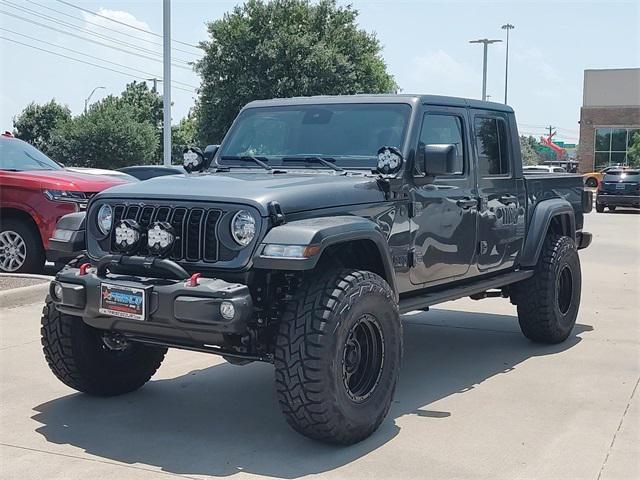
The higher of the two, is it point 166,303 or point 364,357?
point 166,303

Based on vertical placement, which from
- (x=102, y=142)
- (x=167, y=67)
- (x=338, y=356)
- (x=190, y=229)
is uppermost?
(x=167, y=67)

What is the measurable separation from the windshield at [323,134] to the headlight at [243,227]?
3.98 feet

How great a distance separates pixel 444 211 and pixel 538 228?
157 centimetres

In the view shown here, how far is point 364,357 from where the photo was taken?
478cm

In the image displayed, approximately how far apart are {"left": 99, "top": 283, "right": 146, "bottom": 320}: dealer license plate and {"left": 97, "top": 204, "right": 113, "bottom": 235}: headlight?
1.76ft

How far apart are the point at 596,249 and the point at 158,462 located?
41.0 ft

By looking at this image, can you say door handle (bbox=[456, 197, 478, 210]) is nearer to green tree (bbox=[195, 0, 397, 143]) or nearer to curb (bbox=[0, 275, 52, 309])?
curb (bbox=[0, 275, 52, 309])

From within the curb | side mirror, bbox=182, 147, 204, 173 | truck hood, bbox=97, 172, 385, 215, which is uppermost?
side mirror, bbox=182, 147, 204, 173

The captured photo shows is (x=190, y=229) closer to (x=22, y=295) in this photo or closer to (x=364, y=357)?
(x=364, y=357)

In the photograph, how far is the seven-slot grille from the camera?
455 cm

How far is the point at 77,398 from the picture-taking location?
5465mm

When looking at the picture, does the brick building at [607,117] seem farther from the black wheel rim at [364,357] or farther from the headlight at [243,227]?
the headlight at [243,227]

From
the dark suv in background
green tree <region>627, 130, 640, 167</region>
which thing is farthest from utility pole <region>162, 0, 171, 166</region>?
green tree <region>627, 130, 640, 167</region>

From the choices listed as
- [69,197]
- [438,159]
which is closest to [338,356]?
[438,159]
